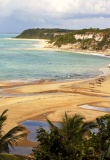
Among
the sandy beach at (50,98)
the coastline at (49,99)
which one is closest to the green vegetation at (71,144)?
the coastline at (49,99)

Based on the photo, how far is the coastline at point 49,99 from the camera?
97.8 feet

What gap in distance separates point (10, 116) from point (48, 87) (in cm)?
1648

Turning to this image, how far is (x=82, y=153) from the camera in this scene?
12.4 m

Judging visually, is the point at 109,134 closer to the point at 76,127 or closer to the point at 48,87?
the point at 76,127

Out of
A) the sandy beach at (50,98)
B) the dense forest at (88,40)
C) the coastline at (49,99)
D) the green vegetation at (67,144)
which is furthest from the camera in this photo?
the dense forest at (88,40)

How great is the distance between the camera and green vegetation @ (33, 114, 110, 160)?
40.5ft

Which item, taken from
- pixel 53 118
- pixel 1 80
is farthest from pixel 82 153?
pixel 1 80

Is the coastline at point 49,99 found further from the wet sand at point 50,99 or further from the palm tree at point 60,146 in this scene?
the palm tree at point 60,146

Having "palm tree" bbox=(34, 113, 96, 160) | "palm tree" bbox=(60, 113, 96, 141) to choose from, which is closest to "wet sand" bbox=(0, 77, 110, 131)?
"palm tree" bbox=(60, 113, 96, 141)

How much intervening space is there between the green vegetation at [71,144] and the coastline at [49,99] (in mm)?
8897

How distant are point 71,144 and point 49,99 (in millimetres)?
23852

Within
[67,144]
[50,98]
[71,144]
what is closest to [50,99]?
[50,98]

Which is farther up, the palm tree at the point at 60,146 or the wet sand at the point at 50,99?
the palm tree at the point at 60,146

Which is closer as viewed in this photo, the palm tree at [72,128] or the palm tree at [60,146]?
the palm tree at [60,146]
